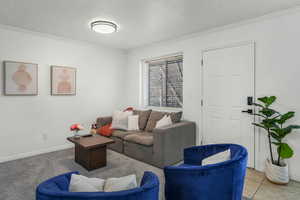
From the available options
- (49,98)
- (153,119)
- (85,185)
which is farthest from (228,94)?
(49,98)

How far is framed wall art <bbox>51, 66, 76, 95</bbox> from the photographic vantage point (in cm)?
360

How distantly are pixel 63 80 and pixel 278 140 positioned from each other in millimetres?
4007

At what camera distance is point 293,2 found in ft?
7.54

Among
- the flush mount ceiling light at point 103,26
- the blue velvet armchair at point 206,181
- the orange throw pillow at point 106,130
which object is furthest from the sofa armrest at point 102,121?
the blue velvet armchair at point 206,181

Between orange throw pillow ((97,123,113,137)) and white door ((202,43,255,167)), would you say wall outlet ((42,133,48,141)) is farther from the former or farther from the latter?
white door ((202,43,255,167))

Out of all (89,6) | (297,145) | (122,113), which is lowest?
(297,145)

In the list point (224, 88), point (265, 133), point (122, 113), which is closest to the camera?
point (265, 133)

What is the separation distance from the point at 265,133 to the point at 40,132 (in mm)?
4087

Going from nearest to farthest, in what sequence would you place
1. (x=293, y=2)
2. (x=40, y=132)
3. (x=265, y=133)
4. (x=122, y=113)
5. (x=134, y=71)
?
1. (x=293, y=2)
2. (x=265, y=133)
3. (x=40, y=132)
4. (x=122, y=113)
5. (x=134, y=71)

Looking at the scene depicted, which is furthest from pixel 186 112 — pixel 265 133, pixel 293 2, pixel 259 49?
pixel 293 2

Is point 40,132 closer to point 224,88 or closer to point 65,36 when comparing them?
point 65,36

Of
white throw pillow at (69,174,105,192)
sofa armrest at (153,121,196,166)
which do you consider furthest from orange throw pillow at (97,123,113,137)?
white throw pillow at (69,174,105,192)

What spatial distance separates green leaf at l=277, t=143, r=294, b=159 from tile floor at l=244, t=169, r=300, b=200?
0.41 meters

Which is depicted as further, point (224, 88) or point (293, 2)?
point (224, 88)
